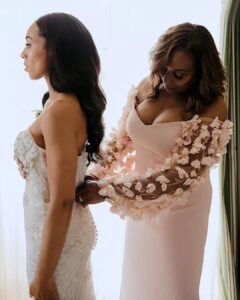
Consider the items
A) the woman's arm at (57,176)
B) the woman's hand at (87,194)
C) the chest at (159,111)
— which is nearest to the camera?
the woman's arm at (57,176)

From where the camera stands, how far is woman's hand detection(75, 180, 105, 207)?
1.23 meters

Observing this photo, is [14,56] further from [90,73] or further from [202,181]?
[202,181]

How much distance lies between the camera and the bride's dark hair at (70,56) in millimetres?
1091

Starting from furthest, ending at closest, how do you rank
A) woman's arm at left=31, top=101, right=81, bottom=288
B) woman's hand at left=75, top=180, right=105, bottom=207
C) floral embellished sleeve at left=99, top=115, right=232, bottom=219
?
floral embellished sleeve at left=99, top=115, right=232, bottom=219 < woman's hand at left=75, top=180, right=105, bottom=207 < woman's arm at left=31, top=101, right=81, bottom=288

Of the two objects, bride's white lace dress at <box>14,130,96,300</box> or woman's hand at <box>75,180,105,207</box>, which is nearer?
bride's white lace dress at <box>14,130,96,300</box>

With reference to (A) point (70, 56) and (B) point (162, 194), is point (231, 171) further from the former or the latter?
(A) point (70, 56)

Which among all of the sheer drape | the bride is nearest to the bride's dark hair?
the bride

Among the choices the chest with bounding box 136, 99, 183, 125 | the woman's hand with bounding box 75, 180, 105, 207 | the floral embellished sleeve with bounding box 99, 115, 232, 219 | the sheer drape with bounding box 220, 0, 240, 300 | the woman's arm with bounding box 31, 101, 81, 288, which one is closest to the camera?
the woman's arm with bounding box 31, 101, 81, 288

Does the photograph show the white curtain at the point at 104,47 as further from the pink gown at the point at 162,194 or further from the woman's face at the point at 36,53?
the woman's face at the point at 36,53

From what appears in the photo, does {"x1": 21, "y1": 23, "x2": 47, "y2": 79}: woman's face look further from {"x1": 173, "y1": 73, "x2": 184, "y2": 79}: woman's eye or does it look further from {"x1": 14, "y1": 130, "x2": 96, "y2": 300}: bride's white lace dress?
{"x1": 173, "y1": 73, "x2": 184, "y2": 79}: woman's eye

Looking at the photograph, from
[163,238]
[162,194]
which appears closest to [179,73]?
[162,194]

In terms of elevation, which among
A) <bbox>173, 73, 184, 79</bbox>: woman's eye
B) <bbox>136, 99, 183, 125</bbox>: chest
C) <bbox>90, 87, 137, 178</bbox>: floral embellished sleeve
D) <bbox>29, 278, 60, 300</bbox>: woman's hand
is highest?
<bbox>173, 73, 184, 79</bbox>: woman's eye

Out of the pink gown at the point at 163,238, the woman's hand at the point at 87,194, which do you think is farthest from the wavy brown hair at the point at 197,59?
the woman's hand at the point at 87,194

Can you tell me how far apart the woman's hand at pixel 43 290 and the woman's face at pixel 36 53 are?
58 centimetres
